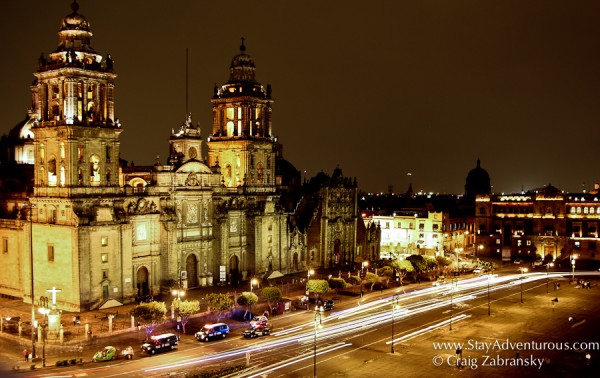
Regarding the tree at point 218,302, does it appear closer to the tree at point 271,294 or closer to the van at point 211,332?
the van at point 211,332

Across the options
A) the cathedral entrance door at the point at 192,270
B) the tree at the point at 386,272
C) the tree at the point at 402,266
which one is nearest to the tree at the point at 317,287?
the tree at the point at 386,272

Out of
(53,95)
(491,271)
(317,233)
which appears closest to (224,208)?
(317,233)

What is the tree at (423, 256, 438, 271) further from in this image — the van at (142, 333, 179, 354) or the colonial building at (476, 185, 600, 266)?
the van at (142, 333, 179, 354)

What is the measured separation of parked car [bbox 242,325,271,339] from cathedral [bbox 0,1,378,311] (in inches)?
749

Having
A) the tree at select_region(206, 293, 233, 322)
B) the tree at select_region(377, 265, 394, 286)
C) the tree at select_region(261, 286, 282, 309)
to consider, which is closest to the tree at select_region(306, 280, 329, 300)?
the tree at select_region(261, 286, 282, 309)

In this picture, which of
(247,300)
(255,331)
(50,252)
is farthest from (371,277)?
(50,252)

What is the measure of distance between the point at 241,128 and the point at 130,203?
24.7 meters

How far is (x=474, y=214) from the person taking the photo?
161000 mm

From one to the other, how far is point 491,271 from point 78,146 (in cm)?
6812

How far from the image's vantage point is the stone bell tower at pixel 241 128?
96688 mm

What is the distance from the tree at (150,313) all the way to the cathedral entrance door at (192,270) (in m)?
22.8

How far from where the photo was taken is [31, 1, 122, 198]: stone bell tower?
2835 inches

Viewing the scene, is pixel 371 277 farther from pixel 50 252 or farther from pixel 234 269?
pixel 50 252

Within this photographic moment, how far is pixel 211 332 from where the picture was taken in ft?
199
